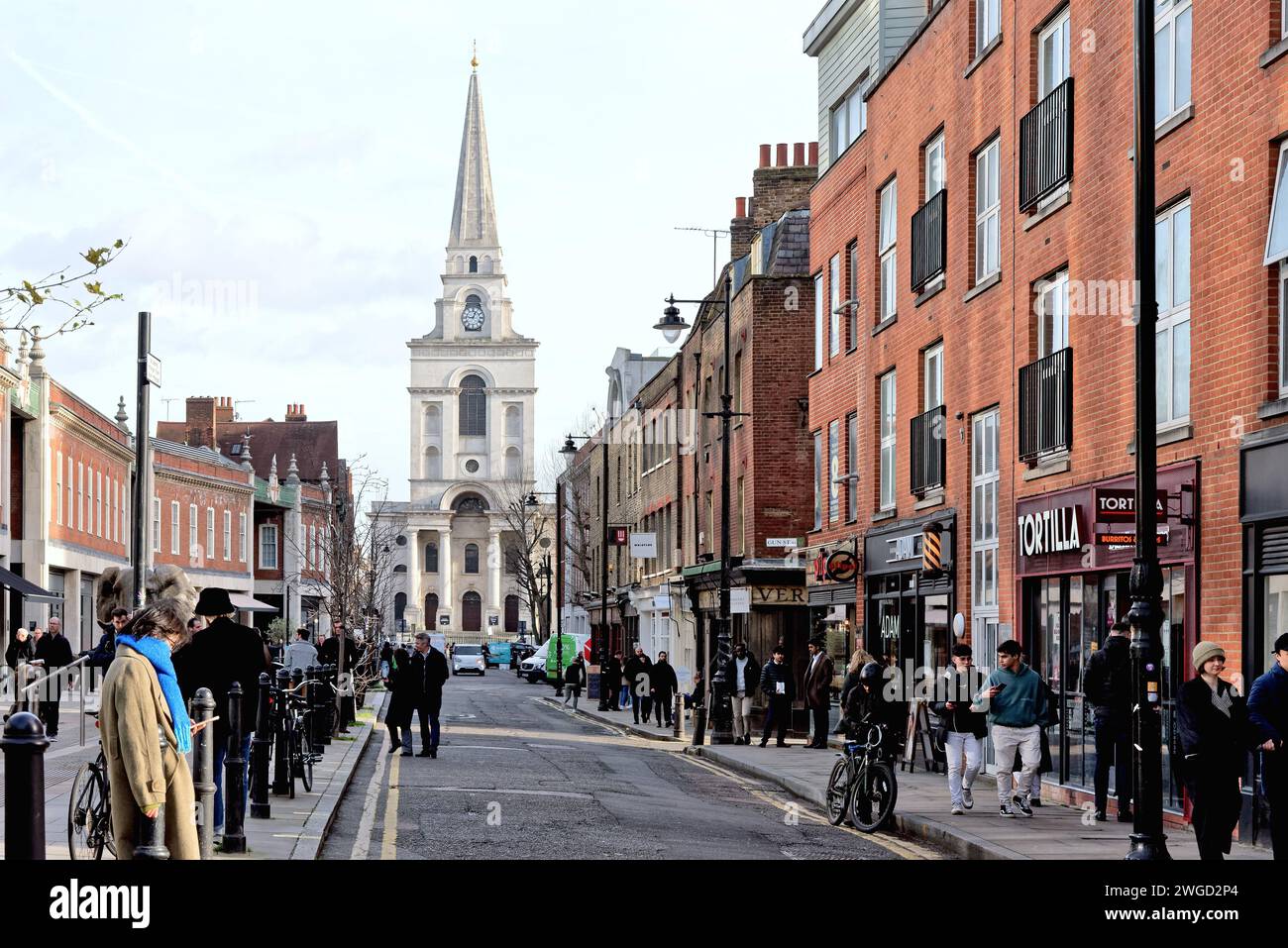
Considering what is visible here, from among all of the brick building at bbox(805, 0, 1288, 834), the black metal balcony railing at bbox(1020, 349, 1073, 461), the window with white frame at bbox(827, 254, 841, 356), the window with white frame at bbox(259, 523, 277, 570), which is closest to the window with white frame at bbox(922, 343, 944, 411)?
the brick building at bbox(805, 0, 1288, 834)

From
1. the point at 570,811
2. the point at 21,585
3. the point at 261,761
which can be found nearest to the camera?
the point at 261,761

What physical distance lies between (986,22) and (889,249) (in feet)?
17.9

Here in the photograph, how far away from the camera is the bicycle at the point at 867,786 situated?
16328mm

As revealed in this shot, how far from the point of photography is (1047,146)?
65.8 feet

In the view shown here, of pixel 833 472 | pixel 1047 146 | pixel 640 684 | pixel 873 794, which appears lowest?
pixel 640 684

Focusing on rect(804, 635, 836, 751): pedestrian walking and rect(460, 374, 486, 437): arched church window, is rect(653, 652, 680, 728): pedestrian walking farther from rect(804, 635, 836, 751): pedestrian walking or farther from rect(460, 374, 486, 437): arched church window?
rect(460, 374, 486, 437): arched church window

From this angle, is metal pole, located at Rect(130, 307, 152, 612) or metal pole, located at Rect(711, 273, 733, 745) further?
metal pole, located at Rect(711, 273, 733, 745)

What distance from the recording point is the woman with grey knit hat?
40.3ft

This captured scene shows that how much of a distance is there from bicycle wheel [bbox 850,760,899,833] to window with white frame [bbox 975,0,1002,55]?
395 inches

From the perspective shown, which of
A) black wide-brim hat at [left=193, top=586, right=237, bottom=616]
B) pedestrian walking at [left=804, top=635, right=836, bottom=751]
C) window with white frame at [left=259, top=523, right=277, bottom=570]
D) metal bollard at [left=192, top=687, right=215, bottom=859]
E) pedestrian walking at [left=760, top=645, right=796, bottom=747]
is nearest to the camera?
metal bollard at [left=192, top=687, right=215, bottom=859]

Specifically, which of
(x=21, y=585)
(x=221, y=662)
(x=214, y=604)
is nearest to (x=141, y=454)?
(x=214, y=604)

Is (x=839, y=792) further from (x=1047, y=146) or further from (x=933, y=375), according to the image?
(x=933, y=375)

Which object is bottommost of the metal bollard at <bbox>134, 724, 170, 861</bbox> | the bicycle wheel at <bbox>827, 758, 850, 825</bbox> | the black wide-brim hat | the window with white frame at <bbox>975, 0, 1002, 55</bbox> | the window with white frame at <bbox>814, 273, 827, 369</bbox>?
the bicycle wheel at <bbox>827, 758, 850, 825</bbox>

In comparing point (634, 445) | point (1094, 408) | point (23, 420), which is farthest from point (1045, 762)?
point (634, 445)
